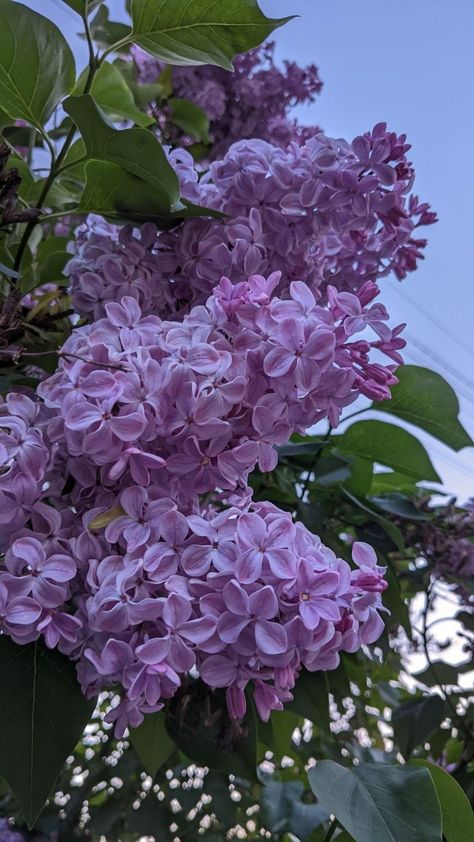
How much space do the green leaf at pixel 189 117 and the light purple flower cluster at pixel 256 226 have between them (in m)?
0.45

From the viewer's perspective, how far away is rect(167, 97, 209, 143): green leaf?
823mm

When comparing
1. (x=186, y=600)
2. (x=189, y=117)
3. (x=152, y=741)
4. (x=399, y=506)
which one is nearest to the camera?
(x=186, y=600)

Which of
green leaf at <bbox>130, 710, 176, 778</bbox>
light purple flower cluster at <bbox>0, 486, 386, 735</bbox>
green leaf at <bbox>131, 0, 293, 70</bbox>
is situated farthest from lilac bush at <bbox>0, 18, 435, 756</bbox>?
green leaf at <bbox>130, 710, 176, 778</bbox>

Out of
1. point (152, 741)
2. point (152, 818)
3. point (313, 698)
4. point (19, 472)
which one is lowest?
point (152, 818)

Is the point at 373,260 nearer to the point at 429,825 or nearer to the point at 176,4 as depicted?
the point at 176,4

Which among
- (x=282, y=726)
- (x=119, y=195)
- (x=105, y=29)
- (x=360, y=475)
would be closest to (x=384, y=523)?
(x=360, y=475)

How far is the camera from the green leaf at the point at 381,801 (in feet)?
1.08

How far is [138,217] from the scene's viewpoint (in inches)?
16.0

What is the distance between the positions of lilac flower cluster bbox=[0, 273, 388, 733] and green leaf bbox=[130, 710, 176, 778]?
217 millimetres

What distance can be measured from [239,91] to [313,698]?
69 cm

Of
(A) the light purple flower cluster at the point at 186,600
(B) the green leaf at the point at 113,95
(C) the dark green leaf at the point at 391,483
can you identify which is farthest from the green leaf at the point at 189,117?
(A) the light purple flower cluster at the point at 186,600

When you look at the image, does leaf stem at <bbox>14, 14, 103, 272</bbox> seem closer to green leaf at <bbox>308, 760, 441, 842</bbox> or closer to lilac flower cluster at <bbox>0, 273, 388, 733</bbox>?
lilac flower cluster at <bbox>0, 273, 388, 733</bbox>

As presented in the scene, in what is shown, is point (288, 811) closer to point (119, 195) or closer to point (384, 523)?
point (384, 523)

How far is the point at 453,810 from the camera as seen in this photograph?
0.39 metres
